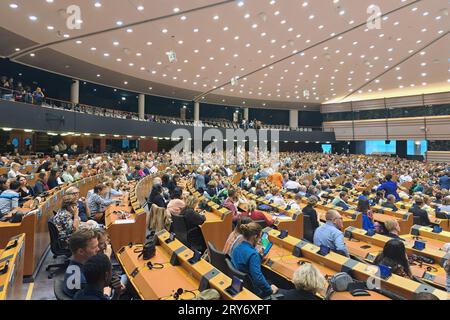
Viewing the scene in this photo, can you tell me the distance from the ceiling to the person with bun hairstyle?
11184 mm

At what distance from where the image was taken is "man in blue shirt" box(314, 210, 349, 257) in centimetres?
422

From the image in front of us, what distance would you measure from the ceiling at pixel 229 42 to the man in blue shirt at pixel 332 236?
10.7 meters

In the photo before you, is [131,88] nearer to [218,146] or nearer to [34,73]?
[34,73]

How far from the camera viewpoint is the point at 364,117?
36500 millimetres

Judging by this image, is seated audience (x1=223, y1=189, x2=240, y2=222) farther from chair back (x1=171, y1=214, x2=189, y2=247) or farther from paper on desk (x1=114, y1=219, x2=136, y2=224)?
paper on desk (x1=114, y1=219, x2=136, y2=224)

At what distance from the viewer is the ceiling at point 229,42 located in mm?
12951

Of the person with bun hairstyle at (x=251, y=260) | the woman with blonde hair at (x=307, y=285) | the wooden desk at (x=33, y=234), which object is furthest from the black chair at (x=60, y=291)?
the wooden desk at (x=33, y=234)

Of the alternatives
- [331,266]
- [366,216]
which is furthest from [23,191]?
[366,216]

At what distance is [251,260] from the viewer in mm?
3199

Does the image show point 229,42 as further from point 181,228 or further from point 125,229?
point 125,229

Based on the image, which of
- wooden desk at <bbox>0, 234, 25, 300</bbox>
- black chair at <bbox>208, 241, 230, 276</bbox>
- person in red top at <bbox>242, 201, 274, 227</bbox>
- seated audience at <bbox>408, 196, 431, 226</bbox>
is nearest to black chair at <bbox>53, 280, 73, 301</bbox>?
wooden desk at <bbox>0, 234, 25, 300</bbox>

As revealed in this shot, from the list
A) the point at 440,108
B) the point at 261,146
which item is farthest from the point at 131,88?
the point at 440,108

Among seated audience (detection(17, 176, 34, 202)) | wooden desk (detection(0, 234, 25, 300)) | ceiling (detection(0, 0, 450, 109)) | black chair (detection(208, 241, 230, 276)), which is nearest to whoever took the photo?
wooden desk (detection(0, 234, 25, 300))

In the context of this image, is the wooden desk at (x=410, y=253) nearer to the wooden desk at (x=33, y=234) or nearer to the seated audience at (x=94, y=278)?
the seated audience at (x=94, y=278)
